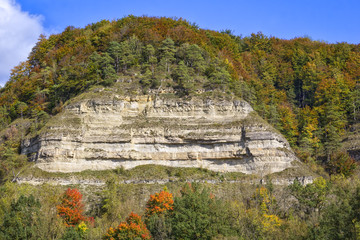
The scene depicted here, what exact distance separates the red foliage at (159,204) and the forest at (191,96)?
0.12m

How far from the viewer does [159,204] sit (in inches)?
1649

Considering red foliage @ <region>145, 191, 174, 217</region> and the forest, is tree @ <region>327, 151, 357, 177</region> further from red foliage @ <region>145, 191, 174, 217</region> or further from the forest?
red foliage @ <region>145, 191, 174, 217</region>

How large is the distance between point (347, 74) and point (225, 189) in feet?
133

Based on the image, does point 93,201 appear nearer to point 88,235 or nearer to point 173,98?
point 88,235

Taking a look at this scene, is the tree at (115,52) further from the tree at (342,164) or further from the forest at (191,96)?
the tree at (342,164)

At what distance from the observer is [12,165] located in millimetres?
53188

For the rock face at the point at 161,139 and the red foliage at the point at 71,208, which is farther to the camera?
the rock face at the point at 161,139

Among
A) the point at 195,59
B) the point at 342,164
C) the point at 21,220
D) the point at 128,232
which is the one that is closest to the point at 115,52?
the point at 195,59

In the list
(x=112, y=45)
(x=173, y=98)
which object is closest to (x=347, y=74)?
(x=173, y=98)

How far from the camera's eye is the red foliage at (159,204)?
4112cm

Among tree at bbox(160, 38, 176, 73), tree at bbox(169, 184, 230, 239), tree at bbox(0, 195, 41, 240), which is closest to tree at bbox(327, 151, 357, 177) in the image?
tree at bbox(169, 184, 230, 239)

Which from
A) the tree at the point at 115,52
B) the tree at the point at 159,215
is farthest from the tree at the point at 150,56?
the tree at the point at 159,215

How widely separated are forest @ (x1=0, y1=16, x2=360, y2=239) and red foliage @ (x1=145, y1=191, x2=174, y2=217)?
0.40 ft

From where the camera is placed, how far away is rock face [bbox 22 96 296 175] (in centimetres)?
5209
